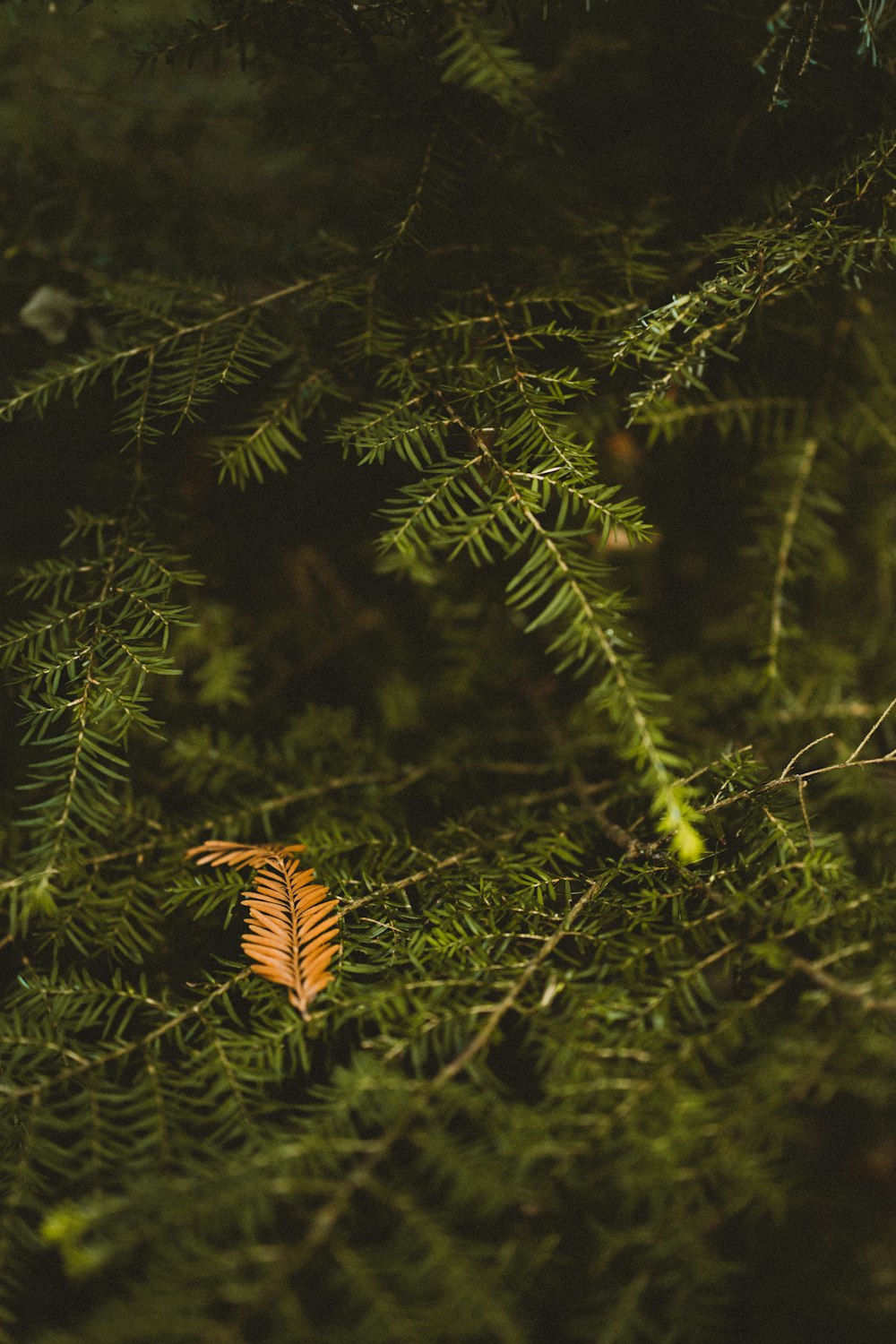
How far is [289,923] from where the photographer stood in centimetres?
66

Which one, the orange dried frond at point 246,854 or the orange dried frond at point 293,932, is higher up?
the orange dried frond at point 246,854

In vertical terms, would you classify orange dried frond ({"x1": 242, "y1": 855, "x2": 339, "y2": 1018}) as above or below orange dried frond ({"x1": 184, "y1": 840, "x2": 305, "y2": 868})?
below

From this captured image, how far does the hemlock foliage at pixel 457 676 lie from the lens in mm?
505

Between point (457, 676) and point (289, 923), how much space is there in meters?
0.43

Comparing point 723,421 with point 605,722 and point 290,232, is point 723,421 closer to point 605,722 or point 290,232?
point 605,722

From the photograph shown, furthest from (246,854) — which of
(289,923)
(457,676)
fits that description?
(457,676)

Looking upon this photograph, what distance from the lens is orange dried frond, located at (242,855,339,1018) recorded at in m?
0.63

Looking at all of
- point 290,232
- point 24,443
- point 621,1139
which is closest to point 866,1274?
point 621,1139

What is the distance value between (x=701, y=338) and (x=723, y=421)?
248 millimetres

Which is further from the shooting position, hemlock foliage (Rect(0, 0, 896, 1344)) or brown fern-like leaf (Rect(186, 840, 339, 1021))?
brown fern-like leaf (Rect(186, 840, 339, 1021))

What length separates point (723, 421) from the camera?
0.89 m

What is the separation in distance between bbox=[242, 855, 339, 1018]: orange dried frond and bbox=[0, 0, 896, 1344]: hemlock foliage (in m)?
0.03

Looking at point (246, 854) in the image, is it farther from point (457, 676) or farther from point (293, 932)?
point (457, 676)

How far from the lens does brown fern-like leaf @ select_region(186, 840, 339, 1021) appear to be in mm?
627
